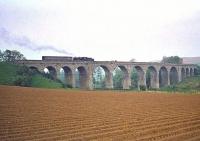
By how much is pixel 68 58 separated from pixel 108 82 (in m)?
10.4

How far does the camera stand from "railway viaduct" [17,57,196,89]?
202 ft

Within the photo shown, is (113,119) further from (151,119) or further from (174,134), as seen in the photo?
(174,134)

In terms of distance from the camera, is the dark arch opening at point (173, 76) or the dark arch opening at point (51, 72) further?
the dark arch opening at point (173, 76)

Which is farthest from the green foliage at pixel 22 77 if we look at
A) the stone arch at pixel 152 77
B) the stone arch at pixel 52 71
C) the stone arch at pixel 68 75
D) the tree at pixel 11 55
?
the stone arch at pixel 152 77

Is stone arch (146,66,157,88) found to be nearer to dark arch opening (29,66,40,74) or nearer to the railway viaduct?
the railway viaduct

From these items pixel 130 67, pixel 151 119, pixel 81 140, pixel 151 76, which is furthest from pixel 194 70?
pixel 81 140

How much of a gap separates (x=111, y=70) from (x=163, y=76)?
20209mm

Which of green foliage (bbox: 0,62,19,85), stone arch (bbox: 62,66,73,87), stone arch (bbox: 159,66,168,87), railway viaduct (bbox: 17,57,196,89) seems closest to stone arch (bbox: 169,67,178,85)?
railway viaduct (bbox: 17,57,196,89)

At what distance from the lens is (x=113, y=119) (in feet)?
54.7

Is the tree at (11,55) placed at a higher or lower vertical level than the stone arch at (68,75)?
higher

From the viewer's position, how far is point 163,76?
8694cm

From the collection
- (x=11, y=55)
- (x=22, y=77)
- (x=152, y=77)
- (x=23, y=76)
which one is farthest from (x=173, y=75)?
(x=22, y=77)

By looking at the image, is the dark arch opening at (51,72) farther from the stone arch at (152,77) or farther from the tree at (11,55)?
the stone arch at (152,77)

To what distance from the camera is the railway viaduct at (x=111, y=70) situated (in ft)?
202
